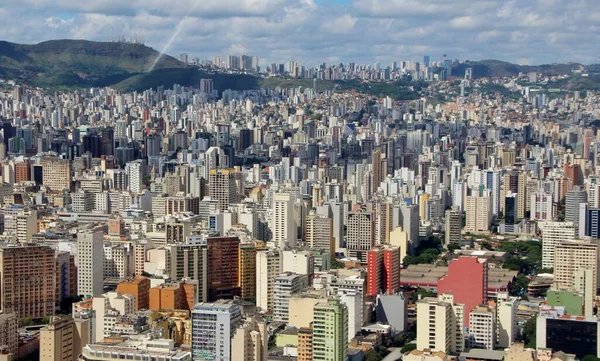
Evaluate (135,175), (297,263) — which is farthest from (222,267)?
(135,175)

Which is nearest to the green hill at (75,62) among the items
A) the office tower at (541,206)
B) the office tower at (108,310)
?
the office tower at (541,206)

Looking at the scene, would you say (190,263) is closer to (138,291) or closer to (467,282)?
(138,291)

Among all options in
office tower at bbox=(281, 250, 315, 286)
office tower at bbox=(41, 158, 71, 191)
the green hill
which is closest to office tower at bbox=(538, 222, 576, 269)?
office tower at bbox=(281, 250, 315, 286)

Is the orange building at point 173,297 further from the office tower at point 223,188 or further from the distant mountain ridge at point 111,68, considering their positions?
the distant mountain ridge at point 111,68

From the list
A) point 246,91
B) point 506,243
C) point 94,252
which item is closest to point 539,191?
point 506,243

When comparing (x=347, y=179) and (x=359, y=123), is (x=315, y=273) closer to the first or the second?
(x=347, y=179)

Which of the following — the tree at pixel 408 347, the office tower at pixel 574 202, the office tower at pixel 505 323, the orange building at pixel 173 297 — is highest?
the office tower at pixel 574 202

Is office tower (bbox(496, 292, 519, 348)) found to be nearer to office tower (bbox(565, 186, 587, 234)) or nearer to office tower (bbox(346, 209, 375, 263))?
office tower (bbox(346, 209, 375, 263))
